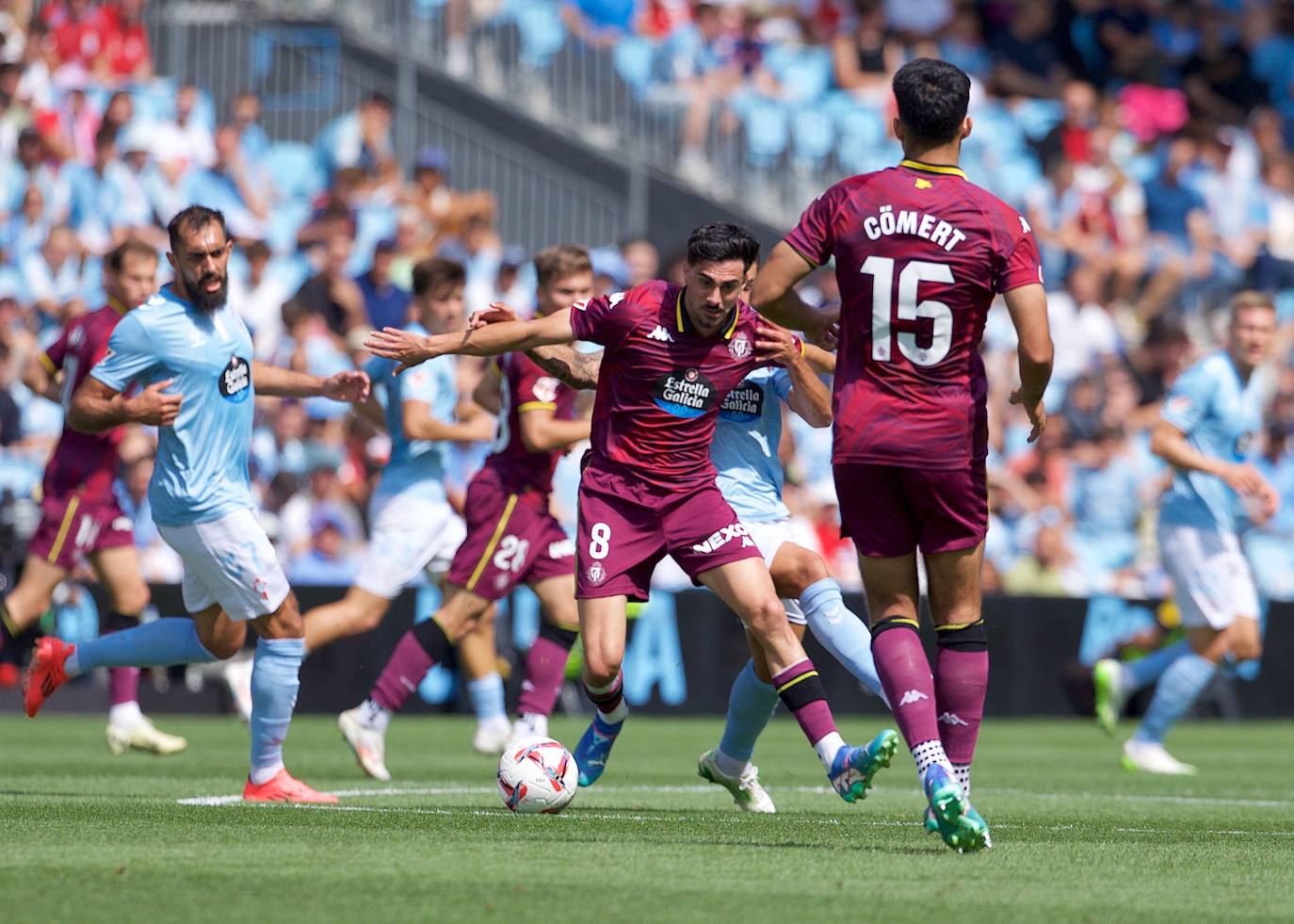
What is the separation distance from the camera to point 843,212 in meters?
6.97

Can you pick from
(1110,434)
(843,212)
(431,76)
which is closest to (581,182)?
(431,76)

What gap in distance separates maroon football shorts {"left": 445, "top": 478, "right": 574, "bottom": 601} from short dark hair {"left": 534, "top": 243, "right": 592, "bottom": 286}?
1.36 m

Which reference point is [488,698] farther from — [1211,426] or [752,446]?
[1211,426]

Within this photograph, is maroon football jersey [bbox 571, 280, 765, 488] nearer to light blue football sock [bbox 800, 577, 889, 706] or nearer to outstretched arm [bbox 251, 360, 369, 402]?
light blue football sock [bbox 800, 577, 889, 706]

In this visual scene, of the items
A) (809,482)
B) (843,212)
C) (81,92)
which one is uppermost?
(81,92)

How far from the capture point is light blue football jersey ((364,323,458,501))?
11.5 meters

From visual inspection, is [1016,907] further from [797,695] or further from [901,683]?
[797,695]

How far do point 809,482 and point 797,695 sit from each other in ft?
38.0

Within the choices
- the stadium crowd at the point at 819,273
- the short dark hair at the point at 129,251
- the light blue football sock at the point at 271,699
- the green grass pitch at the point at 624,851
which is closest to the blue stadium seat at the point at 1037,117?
the stadium crowd at the point at 819,273

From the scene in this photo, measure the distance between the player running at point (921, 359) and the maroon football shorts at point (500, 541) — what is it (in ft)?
14.3

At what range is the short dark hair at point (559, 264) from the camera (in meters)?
10.5

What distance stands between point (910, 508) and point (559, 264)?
384cm

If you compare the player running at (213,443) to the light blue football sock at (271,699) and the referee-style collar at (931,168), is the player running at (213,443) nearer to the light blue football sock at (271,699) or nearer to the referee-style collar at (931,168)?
the light blue football sock at (271,699)

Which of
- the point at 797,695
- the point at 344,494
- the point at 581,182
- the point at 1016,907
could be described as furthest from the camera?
the point at 581,182
